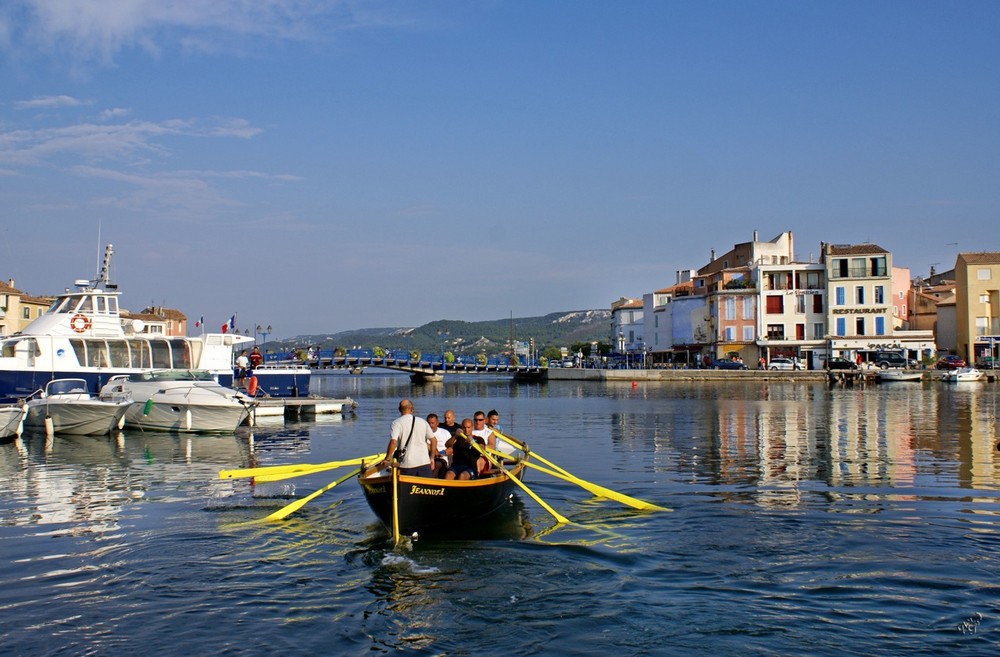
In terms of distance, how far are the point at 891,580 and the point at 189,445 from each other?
83.2 ft

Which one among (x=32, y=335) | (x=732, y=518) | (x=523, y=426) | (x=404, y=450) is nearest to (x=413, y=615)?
(x=404, y=450)

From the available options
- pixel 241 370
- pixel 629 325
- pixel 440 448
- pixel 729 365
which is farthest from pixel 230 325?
pixel 629 325

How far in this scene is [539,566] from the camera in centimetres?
1325

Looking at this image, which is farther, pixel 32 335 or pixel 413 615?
pixel 32 335

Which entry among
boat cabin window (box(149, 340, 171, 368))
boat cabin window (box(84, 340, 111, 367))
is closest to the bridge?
boat cabin window (box(149, 340, 171, 368))

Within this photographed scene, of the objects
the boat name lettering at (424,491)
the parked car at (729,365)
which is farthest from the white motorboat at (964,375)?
the boat name lettering at (424,491)

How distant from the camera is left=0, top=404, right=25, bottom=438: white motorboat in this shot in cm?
3106

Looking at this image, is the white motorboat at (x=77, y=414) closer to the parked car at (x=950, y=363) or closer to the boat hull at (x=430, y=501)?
the boat hull at (x=430, y=501)

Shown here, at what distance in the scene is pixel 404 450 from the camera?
15.1 m

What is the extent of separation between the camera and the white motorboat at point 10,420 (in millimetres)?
31062

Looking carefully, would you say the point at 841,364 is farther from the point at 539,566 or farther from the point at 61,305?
the point at 539,566

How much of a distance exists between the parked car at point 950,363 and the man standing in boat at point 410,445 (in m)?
81.9

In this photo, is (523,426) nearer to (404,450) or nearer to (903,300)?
(404,450)

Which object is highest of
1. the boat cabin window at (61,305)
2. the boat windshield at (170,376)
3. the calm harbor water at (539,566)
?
the boat cabin window at (61,305)
